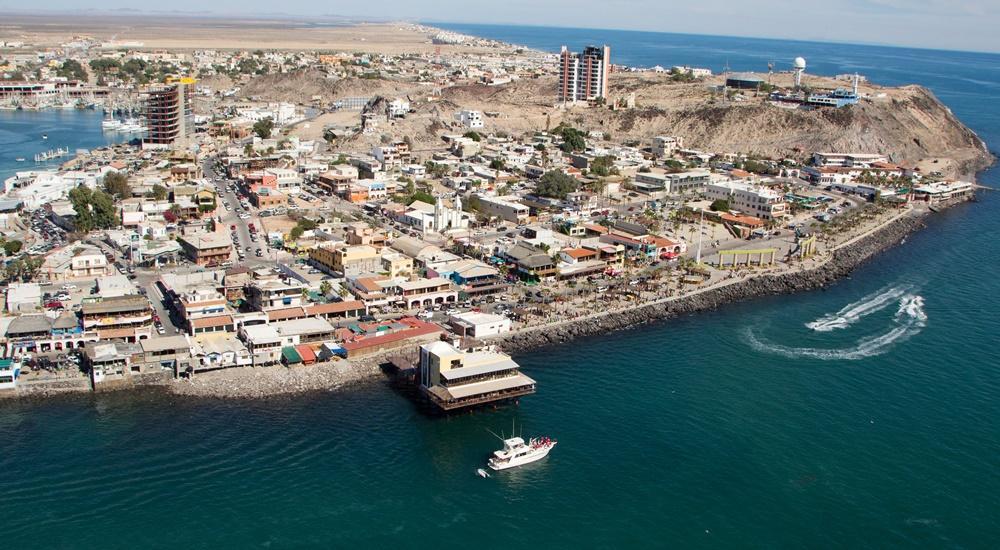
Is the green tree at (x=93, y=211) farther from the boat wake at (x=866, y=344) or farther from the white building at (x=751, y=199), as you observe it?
the white building at (x=751, y=199)

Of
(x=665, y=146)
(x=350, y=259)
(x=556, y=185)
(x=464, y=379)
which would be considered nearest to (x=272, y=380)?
(x=464, y=379)

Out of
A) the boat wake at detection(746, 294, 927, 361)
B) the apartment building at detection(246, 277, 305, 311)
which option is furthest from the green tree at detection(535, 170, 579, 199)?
the apartment building at detection(246, 277, 305, 311)

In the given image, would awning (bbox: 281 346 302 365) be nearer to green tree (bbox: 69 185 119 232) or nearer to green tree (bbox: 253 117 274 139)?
green tree (bbox: 69 185 119 232)

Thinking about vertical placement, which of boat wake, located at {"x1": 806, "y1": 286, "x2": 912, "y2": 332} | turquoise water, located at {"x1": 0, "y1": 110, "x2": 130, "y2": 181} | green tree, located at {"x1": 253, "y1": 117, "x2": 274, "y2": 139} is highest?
green tree, located at {"x1": 253, "y1": 117, "x2": 274, "y2": 139}

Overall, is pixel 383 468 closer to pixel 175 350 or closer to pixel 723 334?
pixel 175 350

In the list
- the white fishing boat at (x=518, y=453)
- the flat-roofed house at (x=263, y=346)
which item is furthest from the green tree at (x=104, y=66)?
the white fishing boat at (x=518, y=453)

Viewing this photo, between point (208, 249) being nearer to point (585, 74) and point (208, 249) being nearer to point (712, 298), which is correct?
point (712, 298)
